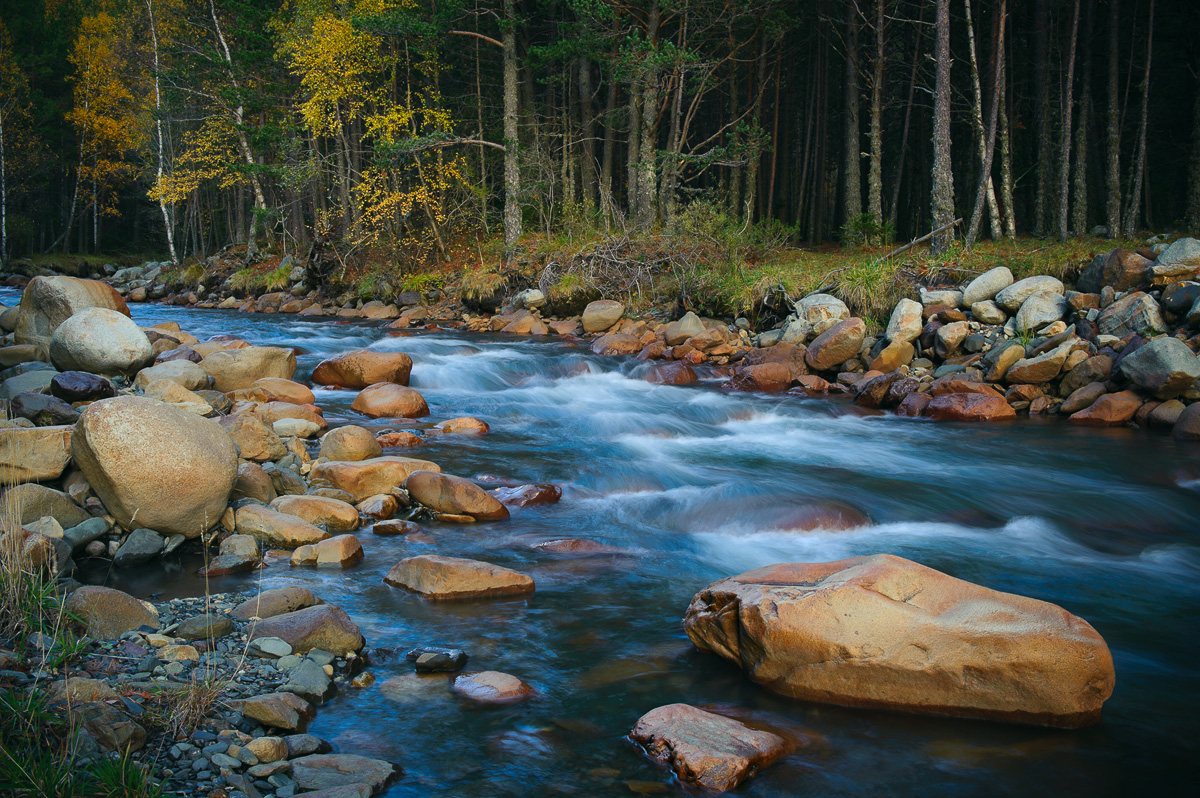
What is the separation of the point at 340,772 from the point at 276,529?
3.06m

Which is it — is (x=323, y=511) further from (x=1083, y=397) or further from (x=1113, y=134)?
(x=1113, y=134)

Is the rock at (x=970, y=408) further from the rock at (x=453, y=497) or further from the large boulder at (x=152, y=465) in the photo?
the large boulder at (x=152, y=465)

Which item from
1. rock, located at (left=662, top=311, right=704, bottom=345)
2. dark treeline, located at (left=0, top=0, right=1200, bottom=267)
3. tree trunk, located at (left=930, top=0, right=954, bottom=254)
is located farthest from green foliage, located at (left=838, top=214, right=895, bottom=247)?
rock, located at (left=662, top=311, right=704, bottom=345)

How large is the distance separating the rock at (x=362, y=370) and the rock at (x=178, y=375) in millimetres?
2444

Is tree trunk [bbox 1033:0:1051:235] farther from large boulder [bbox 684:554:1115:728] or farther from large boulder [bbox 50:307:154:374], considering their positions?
large boulder [bbox 50:307:154:374]

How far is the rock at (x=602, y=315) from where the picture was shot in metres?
18.0

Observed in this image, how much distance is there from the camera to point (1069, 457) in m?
8.98

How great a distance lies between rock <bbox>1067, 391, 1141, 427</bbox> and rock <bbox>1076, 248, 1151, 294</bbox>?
2.46 meters

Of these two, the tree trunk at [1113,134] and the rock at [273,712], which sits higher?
the tree trunk at [1113,134]

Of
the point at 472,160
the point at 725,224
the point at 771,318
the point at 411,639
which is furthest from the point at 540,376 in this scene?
the point at 472,160

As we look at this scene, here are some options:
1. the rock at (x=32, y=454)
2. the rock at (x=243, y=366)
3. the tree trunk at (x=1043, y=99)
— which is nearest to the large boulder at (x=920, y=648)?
the rock at (x=32, y=454)

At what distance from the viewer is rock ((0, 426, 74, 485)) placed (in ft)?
18.6

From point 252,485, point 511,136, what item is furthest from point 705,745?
point 511,136

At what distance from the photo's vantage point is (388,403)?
1053 centimetres
